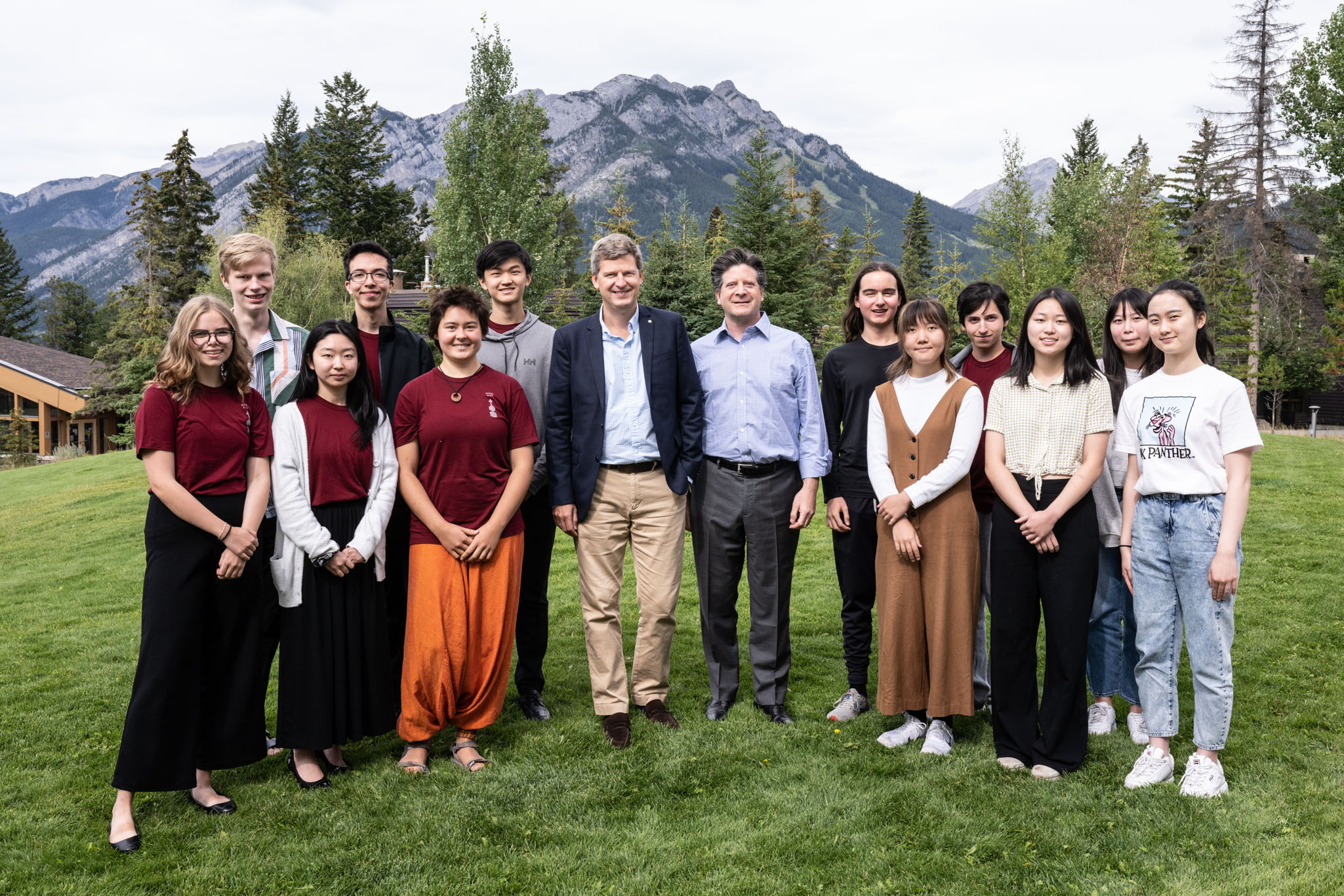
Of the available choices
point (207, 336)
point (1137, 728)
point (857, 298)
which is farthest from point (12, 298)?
point (1137, 728)

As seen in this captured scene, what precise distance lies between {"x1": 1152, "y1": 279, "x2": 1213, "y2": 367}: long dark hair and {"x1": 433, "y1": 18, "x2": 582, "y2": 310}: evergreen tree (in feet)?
67.7

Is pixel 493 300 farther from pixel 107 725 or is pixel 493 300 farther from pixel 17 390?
pixel 17 390

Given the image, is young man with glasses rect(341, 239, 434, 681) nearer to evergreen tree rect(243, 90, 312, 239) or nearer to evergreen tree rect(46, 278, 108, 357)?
evergreen tree rect(243, 90, 312, 239)

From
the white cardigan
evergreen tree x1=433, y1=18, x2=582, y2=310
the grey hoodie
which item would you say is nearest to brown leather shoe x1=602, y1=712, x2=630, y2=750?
the grey hoodie

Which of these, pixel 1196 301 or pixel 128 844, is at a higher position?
pixel 1196 301

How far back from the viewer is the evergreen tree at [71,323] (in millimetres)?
57219

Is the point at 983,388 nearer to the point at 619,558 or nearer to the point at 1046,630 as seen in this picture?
the point at 1046,630

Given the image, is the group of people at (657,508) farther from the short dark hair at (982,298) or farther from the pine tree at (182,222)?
the pine tree at (182,222)

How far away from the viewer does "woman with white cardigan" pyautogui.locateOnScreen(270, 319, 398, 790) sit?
3.78 metres

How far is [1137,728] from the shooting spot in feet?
13.9

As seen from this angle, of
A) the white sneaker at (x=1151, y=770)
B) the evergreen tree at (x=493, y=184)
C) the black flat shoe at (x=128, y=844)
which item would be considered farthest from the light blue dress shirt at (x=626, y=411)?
the evergreen tree at (x=493, y=184)

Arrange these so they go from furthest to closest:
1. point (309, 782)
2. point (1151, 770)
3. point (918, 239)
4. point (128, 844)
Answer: point (918, 239) → point (309, 782) → point (1151, 770) → point (128, 844)

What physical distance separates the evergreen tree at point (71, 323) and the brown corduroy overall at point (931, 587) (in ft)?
220

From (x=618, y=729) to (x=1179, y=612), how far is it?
2848 millimetres
